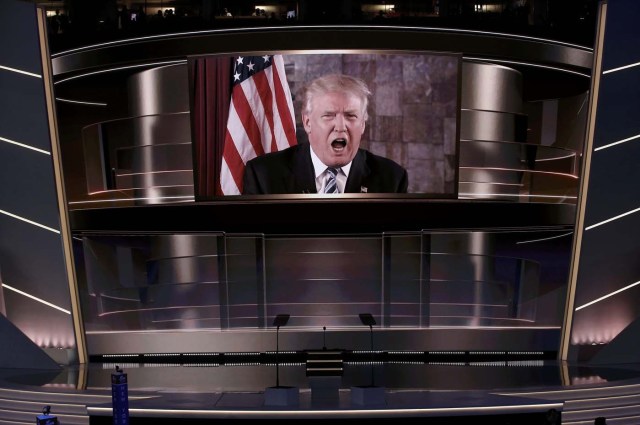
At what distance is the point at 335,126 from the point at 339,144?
0.33 m

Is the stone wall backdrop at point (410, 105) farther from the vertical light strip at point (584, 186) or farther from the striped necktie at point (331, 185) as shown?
the vertical light strip at point (584, 186)

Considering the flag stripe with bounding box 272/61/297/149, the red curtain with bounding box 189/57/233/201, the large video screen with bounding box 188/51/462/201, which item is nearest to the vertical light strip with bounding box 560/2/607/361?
the large video screen with bounding box 188/51/462/201

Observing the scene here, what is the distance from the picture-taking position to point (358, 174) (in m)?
15.7

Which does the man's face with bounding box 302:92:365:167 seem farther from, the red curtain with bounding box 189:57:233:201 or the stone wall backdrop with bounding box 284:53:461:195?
the red curtain with bounding box 189:57:233:201

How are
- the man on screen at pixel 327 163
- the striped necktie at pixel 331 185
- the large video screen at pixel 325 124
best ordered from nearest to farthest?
the large video screen at pixel 325 124 < the man on screen at pixel 327 163 < the striped necktie at pixel 331 185

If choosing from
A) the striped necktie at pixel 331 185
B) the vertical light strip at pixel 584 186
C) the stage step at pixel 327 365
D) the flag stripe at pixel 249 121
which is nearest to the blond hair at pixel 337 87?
the flag stripe at pixel 249 121

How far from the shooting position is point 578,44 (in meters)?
15.5

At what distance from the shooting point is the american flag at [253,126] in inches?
610

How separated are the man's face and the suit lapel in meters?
0.12

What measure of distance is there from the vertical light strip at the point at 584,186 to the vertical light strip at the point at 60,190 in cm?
825

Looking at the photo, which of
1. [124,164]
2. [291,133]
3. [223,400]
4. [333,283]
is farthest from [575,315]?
[124,164]

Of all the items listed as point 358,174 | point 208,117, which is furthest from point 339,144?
point 208,117

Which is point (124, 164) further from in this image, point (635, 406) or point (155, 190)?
point (635, 406)

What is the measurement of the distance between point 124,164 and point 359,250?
207 inches
